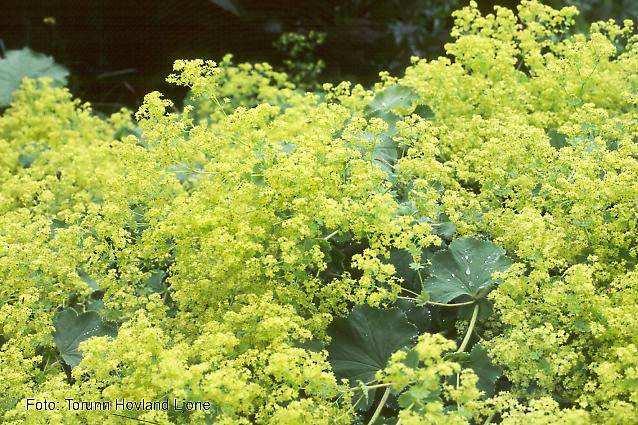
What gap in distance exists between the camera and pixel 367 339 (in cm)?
219

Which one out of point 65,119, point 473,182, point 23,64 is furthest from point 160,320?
point 23,64

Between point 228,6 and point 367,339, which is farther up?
point 228,6

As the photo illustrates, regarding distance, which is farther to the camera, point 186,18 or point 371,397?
point 186,18

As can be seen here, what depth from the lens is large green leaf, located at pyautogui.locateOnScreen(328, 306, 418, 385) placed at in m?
2.18

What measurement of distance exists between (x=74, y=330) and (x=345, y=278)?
0.88 m

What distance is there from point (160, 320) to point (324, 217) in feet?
1.87

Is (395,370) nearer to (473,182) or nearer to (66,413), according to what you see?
(66,413)

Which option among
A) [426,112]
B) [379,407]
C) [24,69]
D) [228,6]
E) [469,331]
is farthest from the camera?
[228,6]

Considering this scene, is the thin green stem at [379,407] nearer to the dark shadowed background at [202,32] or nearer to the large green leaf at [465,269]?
the large green leaf at [465,269]

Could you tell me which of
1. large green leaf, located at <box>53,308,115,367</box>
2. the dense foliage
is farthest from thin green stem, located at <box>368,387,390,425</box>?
large green leaf, located at <box>53,308,115,367</box>

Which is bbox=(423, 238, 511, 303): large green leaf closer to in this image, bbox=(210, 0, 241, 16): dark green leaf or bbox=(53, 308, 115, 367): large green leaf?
bbox=(53, 308, 115, 367): large green leaf

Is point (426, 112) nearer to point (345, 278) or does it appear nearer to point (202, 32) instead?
point (345, 278)

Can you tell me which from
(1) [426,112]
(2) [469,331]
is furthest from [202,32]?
(2) [469,331]

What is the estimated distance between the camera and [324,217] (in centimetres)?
218
